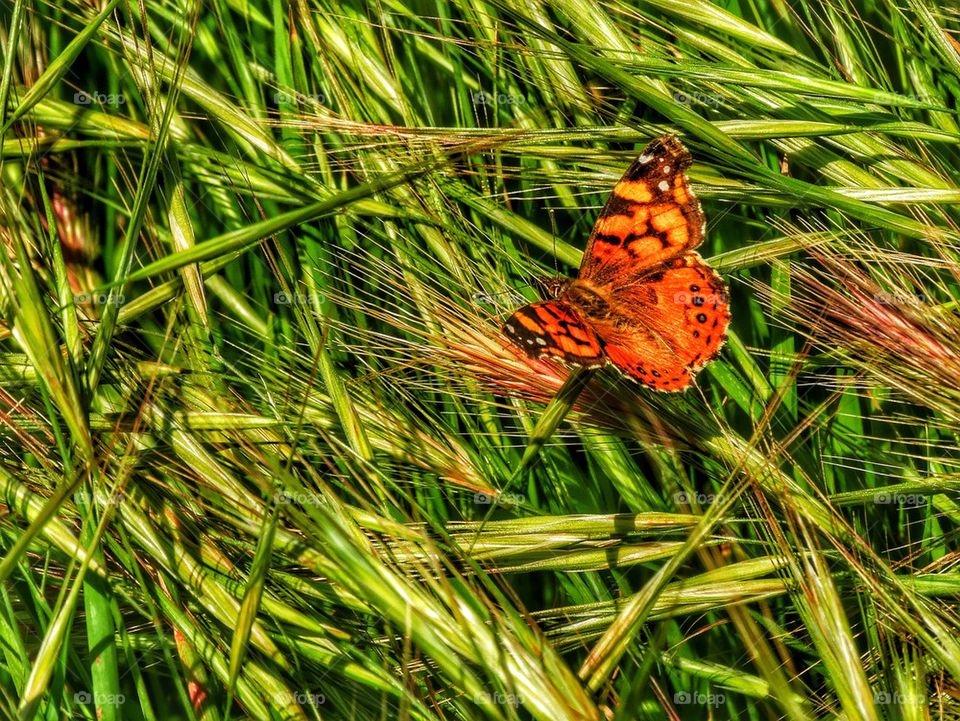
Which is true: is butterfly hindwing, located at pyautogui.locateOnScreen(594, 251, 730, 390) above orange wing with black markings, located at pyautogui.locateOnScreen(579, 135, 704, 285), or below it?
below

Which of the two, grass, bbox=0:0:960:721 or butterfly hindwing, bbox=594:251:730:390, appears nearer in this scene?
grass, bbox=0:0:960:721

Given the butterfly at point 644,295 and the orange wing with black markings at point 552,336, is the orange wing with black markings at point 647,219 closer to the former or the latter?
the butterfly at point 644,295

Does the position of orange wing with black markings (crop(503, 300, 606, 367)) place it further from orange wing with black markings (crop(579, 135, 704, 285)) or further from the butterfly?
orange wing with black markings (crop(579, 135, 704, 285))

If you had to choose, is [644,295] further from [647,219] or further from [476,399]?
[476,399]

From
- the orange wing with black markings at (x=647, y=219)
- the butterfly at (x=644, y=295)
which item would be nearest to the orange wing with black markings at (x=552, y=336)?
the butterfly at (x=644, y=295)

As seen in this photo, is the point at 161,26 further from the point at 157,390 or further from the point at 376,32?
Answer: the point at 157,390

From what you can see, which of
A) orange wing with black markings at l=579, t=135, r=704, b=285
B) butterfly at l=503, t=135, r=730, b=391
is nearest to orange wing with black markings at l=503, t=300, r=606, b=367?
butterfly at l=503, t=135, r=730, b=391
